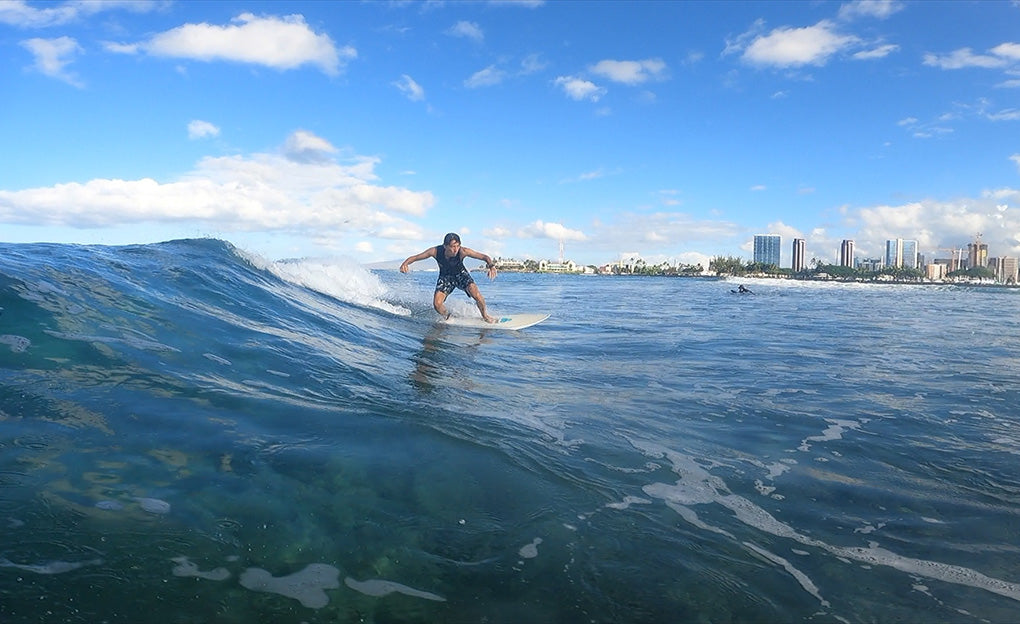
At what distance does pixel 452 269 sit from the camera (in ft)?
50.3

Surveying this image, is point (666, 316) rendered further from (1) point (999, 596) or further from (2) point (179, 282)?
(1) point (999, 596)

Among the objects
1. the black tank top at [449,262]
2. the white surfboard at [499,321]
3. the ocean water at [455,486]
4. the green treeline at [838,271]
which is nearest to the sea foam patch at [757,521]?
the ocean water at [455,486]

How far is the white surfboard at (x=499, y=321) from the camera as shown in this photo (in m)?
14.0

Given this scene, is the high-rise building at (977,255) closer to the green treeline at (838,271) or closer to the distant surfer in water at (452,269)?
the green treeline at (838,271)

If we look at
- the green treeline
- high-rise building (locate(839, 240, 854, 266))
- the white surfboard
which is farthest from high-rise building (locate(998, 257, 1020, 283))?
the white surfboard

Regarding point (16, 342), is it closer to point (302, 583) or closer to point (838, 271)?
point (302, 583)

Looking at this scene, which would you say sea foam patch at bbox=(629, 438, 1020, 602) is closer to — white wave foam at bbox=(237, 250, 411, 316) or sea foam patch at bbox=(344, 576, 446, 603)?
sea foam patch at bbox=(344, 576, 446, 603)

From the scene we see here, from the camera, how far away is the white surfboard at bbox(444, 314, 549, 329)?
1396 cm

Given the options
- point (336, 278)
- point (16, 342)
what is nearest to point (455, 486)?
point (16, 342)

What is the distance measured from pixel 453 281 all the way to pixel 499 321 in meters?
1.98

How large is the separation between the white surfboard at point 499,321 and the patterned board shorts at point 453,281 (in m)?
0.92

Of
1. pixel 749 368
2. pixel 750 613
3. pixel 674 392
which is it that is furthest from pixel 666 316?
pixel 750 613

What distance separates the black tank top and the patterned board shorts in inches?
4.7

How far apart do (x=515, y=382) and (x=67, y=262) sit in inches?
303
